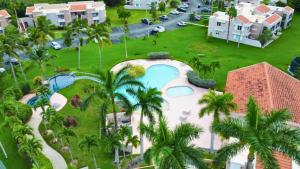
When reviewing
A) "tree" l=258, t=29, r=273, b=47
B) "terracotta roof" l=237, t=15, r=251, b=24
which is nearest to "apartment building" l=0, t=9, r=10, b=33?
"terracotta roof" l=237, t=15, r=251, b=24

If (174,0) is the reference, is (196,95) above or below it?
below

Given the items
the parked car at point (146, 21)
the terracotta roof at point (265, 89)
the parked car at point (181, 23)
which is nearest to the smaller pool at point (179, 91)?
the terracotta roof at point (265, 89)

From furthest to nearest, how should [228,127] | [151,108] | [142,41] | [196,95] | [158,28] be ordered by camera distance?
[158,28] < [142,41] < [196,95] < [151,108] < [228,127]

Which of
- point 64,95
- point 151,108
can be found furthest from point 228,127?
point 64,95

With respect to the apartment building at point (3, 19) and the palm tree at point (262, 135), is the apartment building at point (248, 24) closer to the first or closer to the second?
the palm tree at point (262, 135)

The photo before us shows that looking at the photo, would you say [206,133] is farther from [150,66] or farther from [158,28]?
[158,28]

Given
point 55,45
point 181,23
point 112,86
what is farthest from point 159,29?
point 112,86

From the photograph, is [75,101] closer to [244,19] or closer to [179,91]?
[179,91]

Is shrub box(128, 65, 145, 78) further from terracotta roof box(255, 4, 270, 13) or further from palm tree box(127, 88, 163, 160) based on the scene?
terracotta roof box(255, 4, 270, 13)
